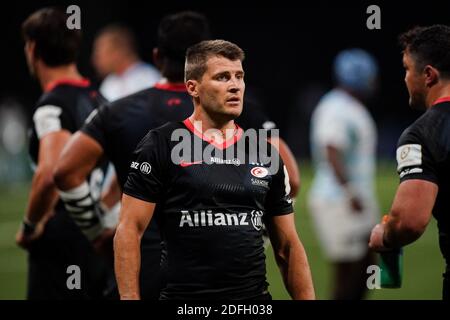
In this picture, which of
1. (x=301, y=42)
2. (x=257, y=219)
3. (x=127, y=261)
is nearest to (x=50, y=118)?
(x=127, y=261)

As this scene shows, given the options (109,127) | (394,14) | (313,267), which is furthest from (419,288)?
(394,14)

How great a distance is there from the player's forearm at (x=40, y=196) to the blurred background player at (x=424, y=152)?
2238mm

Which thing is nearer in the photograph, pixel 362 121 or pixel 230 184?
pixel 230 184

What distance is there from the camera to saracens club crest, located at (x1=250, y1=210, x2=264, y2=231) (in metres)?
4.25

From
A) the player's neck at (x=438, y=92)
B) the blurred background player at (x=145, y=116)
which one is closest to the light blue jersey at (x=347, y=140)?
the blurred background player at (x=145, y=116)

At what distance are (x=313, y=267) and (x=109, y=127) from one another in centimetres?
750

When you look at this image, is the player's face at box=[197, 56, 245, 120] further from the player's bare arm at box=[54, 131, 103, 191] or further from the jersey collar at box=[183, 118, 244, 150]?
the player's bare arm at box=[54, 131, 103, 191]

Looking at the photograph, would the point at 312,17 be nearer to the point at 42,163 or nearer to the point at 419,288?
the point at 419,288

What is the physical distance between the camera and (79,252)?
6.19 m

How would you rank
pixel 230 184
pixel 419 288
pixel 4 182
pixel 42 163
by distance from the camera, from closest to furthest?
1. pixel 230 184
2. pixel 42 163
3. pixel 419 288
4. pixel 4 182

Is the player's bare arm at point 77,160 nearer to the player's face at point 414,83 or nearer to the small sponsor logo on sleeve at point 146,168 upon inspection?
the small sponsor logo on sleeve at point 146,168

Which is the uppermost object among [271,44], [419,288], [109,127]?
[271,44]

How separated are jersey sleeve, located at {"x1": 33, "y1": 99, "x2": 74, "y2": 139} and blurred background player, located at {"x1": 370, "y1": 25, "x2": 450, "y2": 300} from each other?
2327 millimetres

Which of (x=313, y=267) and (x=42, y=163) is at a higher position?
(x=42, y=163)
